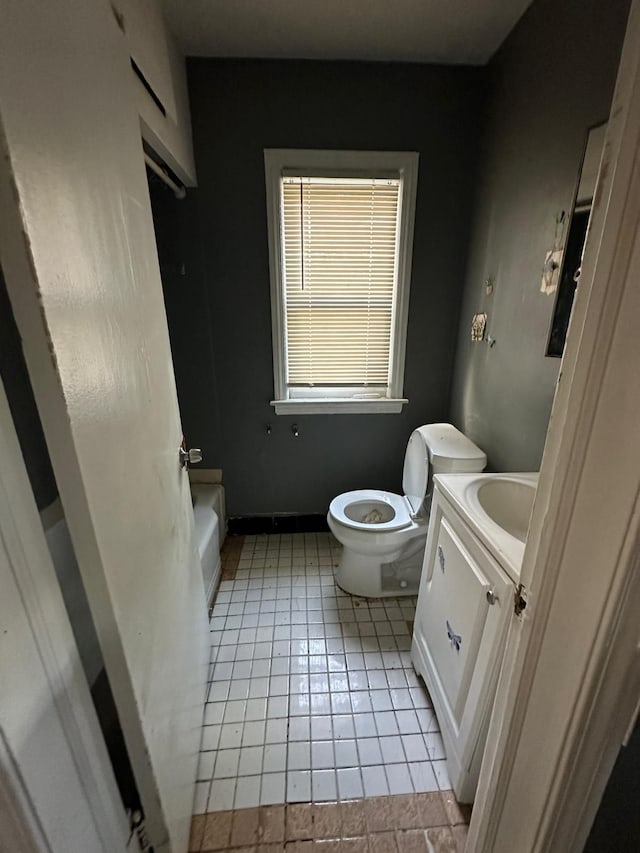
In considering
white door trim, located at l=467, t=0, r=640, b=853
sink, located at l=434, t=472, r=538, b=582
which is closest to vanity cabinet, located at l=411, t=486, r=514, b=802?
sink, located at l=434, t=472, r=538, b=582

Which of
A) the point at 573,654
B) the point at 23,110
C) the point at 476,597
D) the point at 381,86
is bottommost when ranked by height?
the point at 476,597

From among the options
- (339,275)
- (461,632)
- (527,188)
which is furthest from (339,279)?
(461,632)

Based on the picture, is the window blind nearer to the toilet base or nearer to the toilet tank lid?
the toilet tank lid

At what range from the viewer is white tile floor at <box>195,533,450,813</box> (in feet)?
3.87

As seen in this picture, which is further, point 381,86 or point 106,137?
point 381,86

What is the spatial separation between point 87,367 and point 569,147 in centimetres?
159

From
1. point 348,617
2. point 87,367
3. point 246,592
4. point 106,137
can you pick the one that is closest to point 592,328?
point 87,367

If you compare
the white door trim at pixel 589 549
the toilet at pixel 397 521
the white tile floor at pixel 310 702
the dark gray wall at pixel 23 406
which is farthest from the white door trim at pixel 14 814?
the toilet at pixel 397 521

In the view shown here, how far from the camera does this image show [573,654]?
51 cm

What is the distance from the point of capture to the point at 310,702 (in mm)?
1407

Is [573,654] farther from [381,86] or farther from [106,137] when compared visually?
[381,86]

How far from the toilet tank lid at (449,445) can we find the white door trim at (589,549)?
993 mm

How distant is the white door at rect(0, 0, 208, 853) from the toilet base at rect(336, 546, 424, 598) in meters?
0.96

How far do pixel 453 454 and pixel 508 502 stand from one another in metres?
0.39
